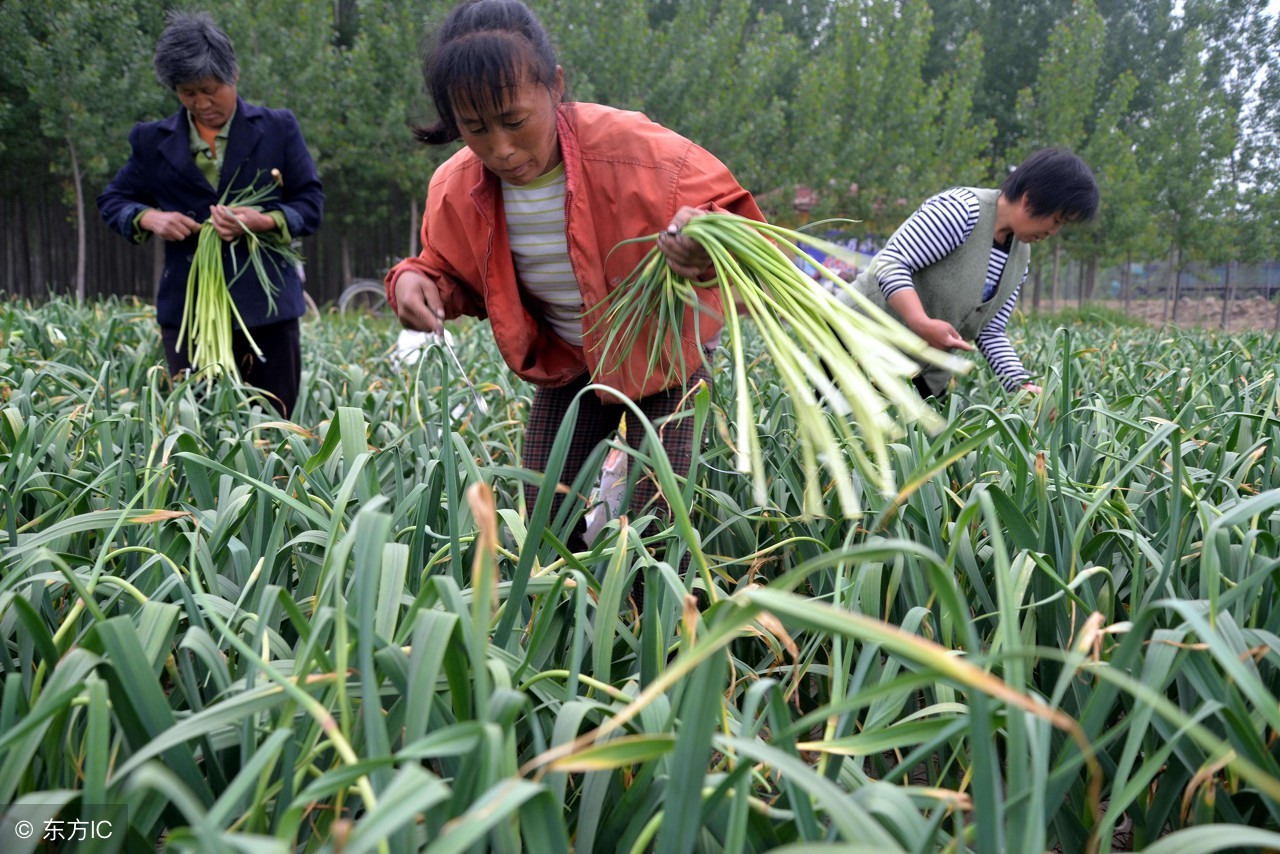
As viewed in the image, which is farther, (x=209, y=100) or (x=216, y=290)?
(x=216, y=290)

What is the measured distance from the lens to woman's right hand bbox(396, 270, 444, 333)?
1891 millimetres

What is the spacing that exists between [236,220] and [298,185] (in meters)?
0.33

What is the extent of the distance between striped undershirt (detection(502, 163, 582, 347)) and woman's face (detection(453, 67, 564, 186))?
18 centimetres

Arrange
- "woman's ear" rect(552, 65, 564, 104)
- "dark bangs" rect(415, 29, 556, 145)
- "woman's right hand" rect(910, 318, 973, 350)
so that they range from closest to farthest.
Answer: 1. "dark bangs" rect(415, 29, 556, 145)
2. "woman's ear" rect(552, 65, 564, 104)
3. "woman's right hand" rect(910, 318, 973, 350)

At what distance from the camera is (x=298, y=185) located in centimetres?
322

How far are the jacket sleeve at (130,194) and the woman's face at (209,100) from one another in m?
0.21

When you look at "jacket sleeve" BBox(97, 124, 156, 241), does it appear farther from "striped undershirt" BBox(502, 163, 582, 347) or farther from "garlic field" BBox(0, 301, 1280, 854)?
"striped undershirt" BBox(502, 163, 582, 347)

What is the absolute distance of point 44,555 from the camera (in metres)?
1.03

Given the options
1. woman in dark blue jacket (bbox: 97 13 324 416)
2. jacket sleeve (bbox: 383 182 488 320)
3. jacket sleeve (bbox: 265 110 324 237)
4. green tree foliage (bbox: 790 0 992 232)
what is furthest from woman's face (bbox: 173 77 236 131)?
green tree foliage (bbox: 790 0 992 232)

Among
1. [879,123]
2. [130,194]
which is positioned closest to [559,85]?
[130,194]

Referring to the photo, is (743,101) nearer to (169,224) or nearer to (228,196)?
(228,196)

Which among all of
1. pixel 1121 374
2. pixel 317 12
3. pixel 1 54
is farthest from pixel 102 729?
pixel 317 12

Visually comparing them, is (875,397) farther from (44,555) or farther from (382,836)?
(44,555)

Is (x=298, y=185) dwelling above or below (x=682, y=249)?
above
